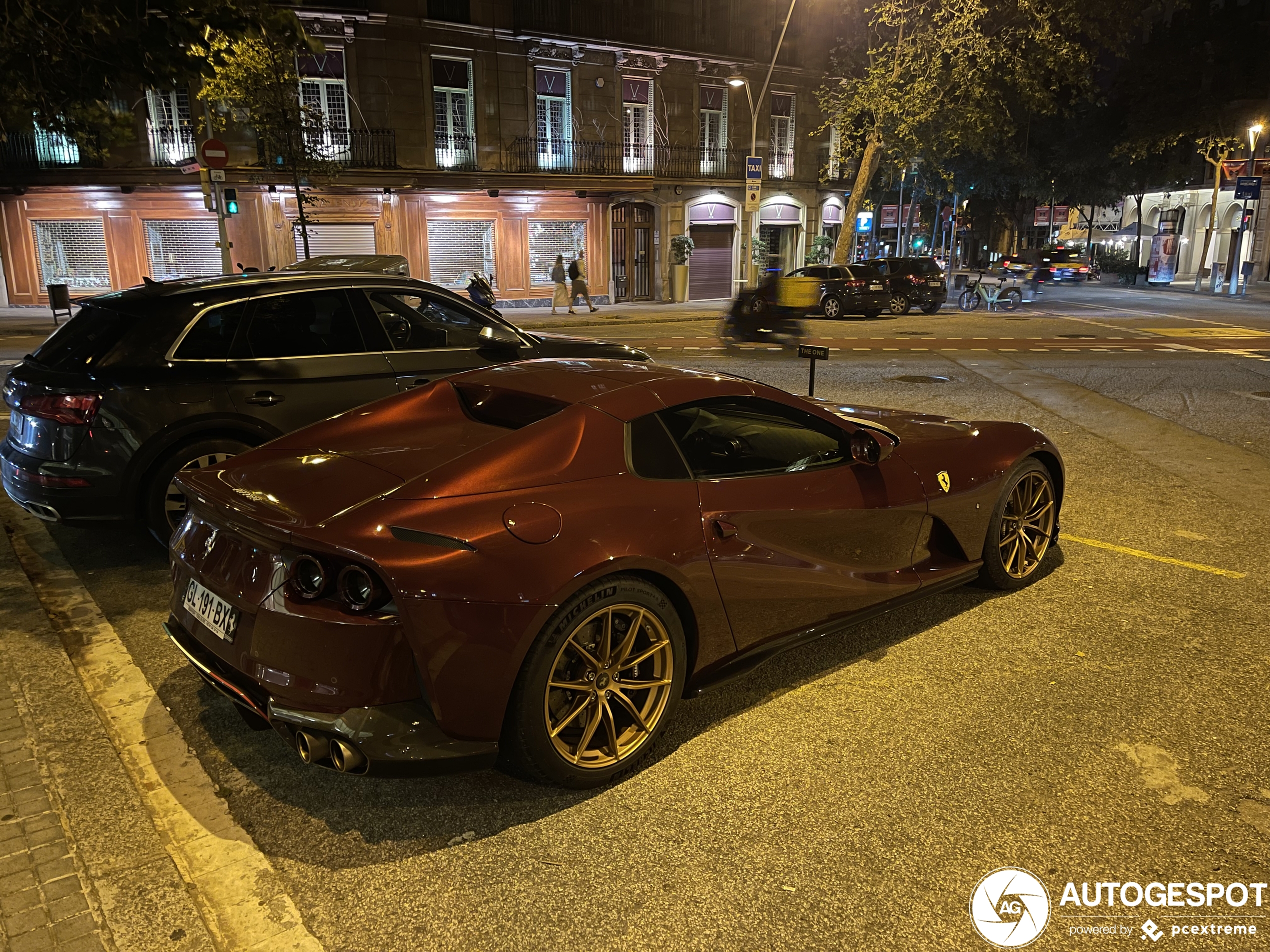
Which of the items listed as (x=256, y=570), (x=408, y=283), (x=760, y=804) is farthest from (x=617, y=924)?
(x=408, y=283)

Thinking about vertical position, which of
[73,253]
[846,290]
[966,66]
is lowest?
[846,290]

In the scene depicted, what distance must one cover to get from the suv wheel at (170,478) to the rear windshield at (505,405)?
2365 mm

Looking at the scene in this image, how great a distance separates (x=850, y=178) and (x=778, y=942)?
131ft

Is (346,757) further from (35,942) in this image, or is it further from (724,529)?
(724,529)

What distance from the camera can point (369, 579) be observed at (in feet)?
9.49

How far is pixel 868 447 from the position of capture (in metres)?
4.10

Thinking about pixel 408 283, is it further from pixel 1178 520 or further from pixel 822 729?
pixel 1178 520

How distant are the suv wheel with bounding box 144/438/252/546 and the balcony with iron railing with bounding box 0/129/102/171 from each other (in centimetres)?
2509

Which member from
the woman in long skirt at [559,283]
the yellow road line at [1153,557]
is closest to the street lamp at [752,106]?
the woman in long skirt at [559,283]

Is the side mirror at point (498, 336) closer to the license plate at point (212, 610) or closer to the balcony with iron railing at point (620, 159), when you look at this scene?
the license plate at point (212, 610)

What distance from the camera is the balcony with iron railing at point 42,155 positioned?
25.9m

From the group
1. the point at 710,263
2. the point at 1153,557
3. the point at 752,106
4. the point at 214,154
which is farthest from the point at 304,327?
the point at 752,106

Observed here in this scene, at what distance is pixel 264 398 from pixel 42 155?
87.0ft

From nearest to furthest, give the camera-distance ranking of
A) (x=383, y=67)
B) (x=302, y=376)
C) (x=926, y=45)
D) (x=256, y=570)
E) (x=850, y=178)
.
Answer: (x=256, y=570), (x=302, y=376), (x=383, y=67), (x=926, y=45), (x=850, y=178)
